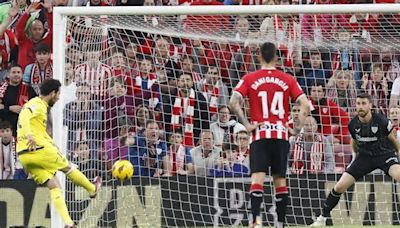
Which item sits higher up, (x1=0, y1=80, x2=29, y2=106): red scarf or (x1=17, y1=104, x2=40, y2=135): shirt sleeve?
(x1=0, y1=80, x2=29, y2=106): red scarf

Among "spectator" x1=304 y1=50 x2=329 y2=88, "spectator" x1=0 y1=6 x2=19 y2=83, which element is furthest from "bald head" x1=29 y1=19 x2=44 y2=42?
"spectator" x1=304 y1=50 x2=329 y2=88

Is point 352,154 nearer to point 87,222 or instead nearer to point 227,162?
point 227,162

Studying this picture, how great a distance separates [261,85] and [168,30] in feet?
11.4

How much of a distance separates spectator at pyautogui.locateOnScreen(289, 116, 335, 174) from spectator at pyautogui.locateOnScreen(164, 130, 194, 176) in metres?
1.39

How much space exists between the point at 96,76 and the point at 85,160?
114 centimetres

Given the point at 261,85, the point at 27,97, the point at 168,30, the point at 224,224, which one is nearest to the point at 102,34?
the point at 168,30

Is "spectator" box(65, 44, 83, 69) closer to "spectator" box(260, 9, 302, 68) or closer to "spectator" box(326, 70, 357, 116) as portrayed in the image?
"spectator" box(260, 9, 302, 68)

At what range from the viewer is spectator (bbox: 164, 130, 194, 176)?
1538cm

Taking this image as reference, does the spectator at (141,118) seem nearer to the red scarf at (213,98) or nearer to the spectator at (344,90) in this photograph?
the red scarf at (213,98)

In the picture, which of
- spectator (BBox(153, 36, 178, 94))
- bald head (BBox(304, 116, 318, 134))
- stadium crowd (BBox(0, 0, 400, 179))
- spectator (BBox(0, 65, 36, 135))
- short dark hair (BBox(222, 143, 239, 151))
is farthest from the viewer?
spectator (BBox(0, 65, 36, 135))

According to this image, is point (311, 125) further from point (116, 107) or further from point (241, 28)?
point (116, 107)

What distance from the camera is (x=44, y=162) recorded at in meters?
13.5

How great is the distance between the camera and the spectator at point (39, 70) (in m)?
16.5

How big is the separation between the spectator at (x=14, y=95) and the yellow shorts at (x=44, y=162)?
279 cm
